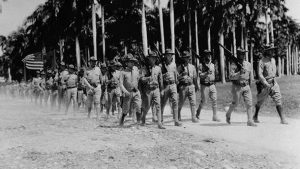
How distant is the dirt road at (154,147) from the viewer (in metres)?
7.18

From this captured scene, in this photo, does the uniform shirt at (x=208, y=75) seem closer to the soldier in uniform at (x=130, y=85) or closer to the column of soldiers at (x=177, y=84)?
the column of soldiers at (x=177, y=84)

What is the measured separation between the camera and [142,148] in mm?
8391

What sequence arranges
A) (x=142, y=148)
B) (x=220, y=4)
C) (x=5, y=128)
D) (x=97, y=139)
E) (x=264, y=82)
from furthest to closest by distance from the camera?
(x=220, y=4) → (x=5, y=128) → (x=264, y=82) → (x=97, y=139) → (x=142, y=148)

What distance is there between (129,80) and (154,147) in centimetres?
343

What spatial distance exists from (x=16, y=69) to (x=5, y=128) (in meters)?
63.8

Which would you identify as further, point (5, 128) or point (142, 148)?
point (5, 128)

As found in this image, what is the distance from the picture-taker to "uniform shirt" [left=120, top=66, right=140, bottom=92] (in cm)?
1157

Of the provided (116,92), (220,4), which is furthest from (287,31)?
(116,92)

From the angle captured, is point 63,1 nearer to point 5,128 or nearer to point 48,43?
point 48,43

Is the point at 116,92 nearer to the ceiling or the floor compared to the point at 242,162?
nearer to the ceiling

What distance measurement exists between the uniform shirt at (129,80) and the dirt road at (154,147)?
1.04m

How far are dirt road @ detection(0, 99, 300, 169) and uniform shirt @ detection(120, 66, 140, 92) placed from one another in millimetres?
1044

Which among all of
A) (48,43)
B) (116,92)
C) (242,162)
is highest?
(48,43)

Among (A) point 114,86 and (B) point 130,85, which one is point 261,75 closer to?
(B) point 130,85
